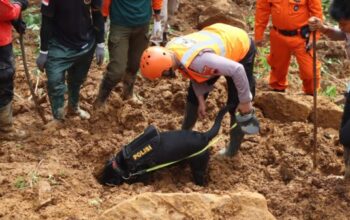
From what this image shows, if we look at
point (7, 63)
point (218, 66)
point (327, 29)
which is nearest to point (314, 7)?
point (327, 29)

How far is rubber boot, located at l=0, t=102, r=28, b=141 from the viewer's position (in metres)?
5.19

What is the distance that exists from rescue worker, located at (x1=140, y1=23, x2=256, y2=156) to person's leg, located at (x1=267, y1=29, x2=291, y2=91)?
1395 millimetres

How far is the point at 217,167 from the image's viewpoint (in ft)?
16.2

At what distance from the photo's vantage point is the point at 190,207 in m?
3.62

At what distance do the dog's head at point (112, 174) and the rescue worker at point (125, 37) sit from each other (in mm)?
1318

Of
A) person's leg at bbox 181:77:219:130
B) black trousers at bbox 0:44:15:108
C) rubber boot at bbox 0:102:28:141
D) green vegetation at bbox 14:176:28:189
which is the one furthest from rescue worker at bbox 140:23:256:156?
rubber boot at bbox 0:102:28:141

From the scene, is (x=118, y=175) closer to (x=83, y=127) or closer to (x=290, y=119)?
(x=83, y=127)

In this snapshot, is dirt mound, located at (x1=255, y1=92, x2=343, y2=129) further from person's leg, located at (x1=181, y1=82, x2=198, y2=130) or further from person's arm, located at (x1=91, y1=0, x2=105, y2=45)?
person's arm, located at (x1=91, y1=0, x2=105, y2=45)

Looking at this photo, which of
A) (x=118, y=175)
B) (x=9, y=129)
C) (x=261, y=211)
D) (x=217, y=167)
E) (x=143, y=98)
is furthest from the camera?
(x=143, y=98)

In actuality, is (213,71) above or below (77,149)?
above

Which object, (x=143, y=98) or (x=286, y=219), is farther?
(x=143, y=98)

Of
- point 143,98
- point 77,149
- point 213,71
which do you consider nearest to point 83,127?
point 77,149

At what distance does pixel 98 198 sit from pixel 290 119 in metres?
2.58

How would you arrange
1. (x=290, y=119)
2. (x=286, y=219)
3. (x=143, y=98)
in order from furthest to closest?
(x=143, y=98), (x=290, y=119), (x=286, y=219)
